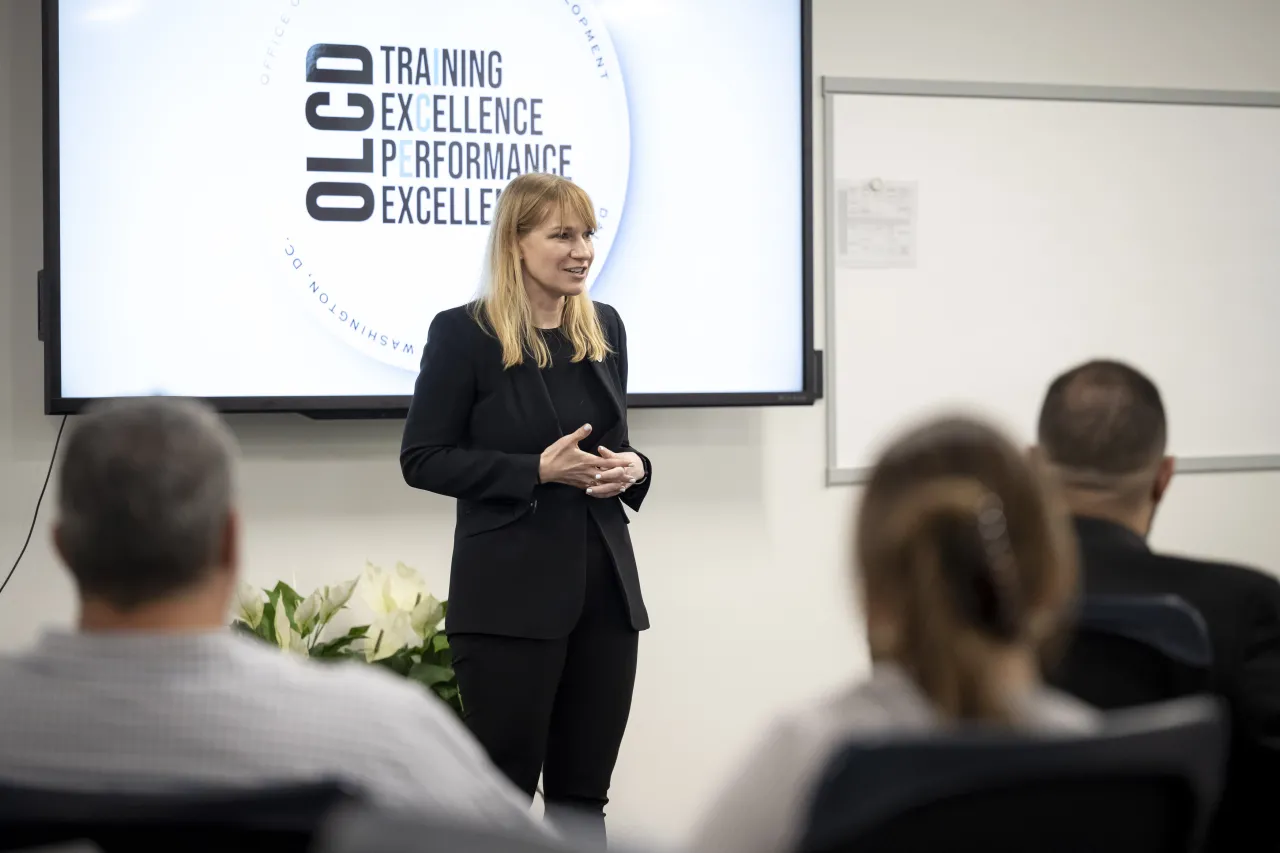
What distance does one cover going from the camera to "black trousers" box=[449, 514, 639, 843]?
249cm

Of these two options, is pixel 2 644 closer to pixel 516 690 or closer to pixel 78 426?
pixel 516 690

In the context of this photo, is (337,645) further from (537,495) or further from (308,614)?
(537,495)

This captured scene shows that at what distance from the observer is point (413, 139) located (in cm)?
321

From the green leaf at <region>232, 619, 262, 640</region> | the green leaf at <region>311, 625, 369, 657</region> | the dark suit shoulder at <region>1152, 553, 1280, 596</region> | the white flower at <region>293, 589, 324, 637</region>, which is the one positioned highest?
the dark suit shoulder at <region>1152, 553, 1280, 596</region>

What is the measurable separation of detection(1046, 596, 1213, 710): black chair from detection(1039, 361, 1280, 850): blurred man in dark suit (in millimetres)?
86

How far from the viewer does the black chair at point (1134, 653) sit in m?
1.41

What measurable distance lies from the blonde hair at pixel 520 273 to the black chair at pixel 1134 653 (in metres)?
1.32

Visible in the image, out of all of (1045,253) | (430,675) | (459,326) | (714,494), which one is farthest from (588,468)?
(1045,253)

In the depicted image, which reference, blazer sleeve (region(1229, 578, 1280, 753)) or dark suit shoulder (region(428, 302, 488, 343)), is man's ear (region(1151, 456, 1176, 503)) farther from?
dark suit shoulder (region(428, 302, 488, 343))

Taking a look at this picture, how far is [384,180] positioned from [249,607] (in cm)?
105

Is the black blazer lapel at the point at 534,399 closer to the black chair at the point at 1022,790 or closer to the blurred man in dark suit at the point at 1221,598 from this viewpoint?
the blurred man in dark suit at the point at 1221,598

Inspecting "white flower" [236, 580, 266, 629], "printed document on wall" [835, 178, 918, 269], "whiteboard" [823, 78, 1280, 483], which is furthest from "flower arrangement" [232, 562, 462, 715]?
"printed document on wall" [835, 178, 918, 269]

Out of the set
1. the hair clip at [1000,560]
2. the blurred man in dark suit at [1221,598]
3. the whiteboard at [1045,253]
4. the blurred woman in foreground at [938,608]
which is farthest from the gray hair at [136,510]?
the whiteboard at [1045,253]

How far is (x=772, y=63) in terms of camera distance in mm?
3447
